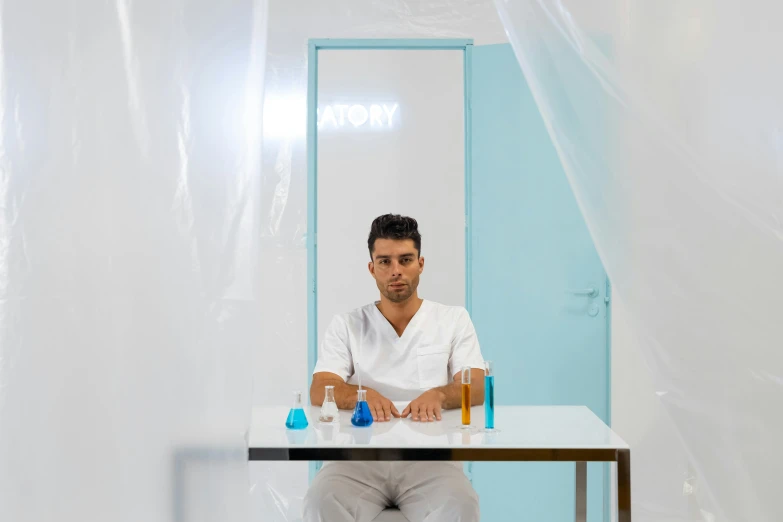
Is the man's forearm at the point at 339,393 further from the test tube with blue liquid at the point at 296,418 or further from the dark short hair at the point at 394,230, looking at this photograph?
the dark short hair at the point at 394,230

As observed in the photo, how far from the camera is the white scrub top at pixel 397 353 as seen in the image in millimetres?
2336

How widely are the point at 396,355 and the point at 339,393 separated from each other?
0.27 metres

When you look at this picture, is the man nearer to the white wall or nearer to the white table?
the white table

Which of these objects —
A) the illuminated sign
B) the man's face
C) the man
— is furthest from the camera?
the illuminated sign

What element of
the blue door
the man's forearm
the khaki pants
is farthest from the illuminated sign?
the khaki pants

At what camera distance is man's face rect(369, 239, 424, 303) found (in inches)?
93.0

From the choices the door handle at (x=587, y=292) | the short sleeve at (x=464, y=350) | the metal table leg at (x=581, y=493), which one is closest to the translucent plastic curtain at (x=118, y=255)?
the short sleeve at (x=464, y=350)

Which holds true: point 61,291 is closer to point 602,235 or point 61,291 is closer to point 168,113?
point 168,113

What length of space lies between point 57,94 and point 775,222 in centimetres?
109

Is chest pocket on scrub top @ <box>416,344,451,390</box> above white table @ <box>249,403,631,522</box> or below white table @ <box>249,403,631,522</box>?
above

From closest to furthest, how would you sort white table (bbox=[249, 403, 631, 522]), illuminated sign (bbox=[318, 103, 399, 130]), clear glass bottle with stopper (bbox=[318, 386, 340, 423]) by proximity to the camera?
white table (bbox=[249, 403, 631, 522]), clear glass bottle with stopper (bbox=[318, 386, 340, 423]), illuminated sign (bbox=[318, 103, 399, 130])

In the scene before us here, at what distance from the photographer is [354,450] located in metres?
1.71

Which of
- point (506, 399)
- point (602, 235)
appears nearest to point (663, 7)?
point (602, 235)

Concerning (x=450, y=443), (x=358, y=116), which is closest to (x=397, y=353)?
(x=450, y=443)
